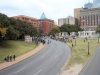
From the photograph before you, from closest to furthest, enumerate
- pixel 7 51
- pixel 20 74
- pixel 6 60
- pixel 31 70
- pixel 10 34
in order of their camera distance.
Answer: pixel 20 74 < pixel 31 70 < pixel 6 60 < pixel 7 51 < pixel 10 34

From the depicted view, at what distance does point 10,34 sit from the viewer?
268ft

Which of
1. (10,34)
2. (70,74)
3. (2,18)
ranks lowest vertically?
(70,74)

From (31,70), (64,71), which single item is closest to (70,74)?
(64,71)

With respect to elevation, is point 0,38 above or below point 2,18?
below

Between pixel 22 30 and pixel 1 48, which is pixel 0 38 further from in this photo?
pixel 22 30

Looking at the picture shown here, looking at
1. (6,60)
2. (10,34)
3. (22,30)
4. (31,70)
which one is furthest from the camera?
(22,30)

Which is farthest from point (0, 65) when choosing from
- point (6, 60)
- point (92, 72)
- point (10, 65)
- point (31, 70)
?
point (92, 72)

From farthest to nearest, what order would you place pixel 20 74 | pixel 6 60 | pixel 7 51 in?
pixel 7 51 < pixel 6 60 < pixel 20 74

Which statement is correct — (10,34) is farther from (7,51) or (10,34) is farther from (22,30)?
(22,30)

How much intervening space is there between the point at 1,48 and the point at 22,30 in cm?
4054

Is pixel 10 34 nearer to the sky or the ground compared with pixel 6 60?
nearer to the sky

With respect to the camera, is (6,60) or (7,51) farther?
(7,51)

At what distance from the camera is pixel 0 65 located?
168ft

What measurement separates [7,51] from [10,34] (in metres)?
12.8
